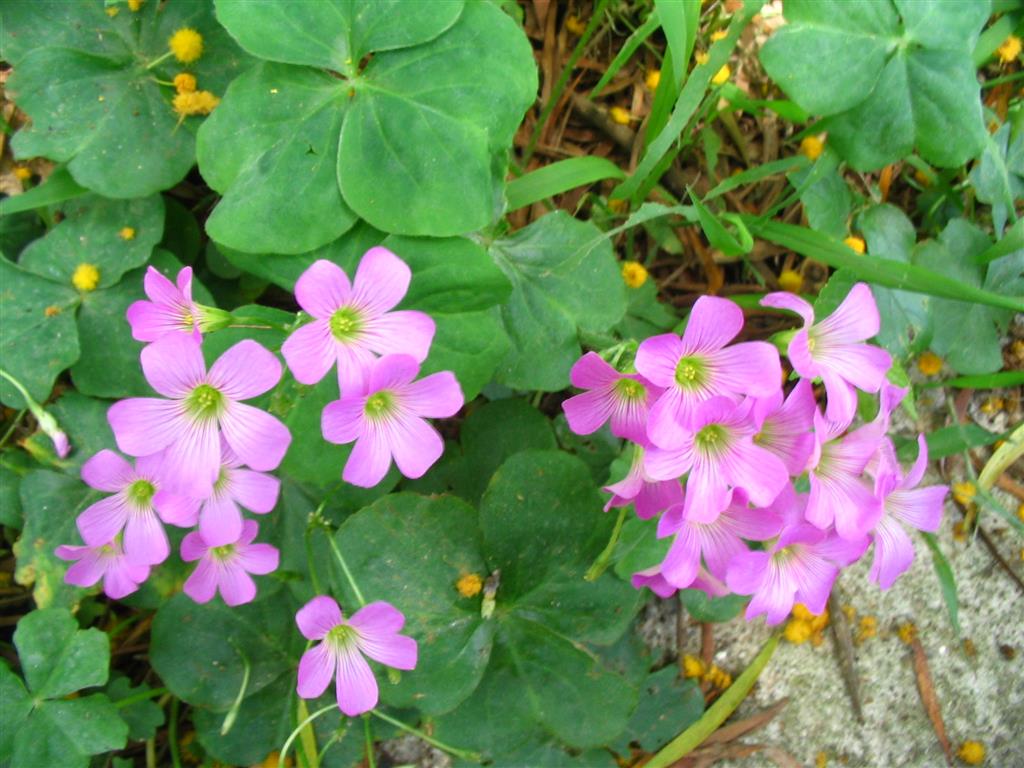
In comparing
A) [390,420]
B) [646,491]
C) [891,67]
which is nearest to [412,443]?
[390,420]

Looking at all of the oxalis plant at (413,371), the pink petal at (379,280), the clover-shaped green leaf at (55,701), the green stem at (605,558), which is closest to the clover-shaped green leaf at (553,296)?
the oxalis plant at (413,371)

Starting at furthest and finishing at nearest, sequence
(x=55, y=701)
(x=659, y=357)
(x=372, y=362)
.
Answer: (x=55, y=701) < (x=372, y=362) < (x=659, y=357)

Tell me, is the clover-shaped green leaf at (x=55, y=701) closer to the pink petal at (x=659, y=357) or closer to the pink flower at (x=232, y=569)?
the pink flower at (x=232, y=569)

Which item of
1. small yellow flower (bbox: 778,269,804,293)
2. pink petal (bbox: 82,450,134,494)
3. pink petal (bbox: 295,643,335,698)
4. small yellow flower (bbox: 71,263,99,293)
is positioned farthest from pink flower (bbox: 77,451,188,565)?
small yellow flower (bbox: 778,269,804,293)

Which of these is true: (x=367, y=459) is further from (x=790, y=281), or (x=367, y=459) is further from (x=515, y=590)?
(x=790, y=281)

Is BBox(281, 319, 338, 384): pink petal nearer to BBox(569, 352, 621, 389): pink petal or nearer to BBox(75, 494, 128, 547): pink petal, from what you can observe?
BBox(569, 352, 621, 389): pink petal
